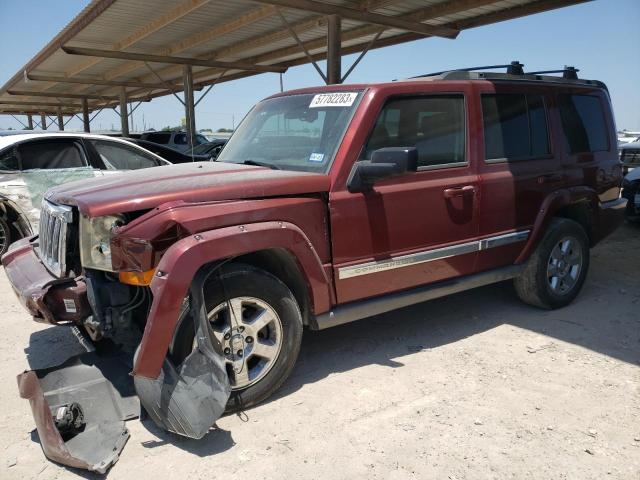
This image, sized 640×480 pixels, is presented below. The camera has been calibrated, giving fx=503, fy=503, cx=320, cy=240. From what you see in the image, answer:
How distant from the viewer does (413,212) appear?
366cm

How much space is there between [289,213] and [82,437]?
1.70 m

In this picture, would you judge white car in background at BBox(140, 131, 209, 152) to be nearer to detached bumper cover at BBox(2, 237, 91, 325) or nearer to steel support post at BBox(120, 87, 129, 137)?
steel support post at BBox(120, 87, 129, 137)

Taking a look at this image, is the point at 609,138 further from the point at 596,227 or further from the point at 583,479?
the point at 583,479

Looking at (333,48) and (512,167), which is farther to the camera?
(333,48)

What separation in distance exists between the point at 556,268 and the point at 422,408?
242 centimetres

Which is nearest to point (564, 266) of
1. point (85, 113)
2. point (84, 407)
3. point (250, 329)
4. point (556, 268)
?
point (556, 268)

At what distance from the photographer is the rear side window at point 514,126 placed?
4.12m

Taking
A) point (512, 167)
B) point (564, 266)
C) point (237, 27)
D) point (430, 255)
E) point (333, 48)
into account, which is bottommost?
point (564, 266)

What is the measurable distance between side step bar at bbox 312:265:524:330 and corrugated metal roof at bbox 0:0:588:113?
6.62m

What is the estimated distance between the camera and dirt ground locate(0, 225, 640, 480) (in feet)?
8.55

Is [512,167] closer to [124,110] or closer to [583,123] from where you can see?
[583,123]

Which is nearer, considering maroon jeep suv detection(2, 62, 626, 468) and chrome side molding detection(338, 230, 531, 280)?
maroon jeep suv detection(2, 62, 626, 468)

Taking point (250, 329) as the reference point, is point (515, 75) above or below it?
above

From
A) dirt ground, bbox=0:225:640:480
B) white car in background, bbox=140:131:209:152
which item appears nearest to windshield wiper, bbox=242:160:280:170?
dirt ground, bbox=0:225:640:480
